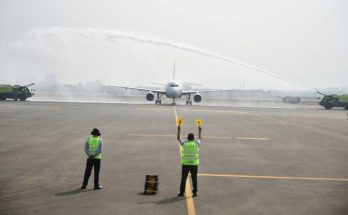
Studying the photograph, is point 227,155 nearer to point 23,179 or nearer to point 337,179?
point 337,179

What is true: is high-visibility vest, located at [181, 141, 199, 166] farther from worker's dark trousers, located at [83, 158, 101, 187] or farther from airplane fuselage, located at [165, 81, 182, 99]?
airplane fuselage, located at [165, 81, 182, 99]

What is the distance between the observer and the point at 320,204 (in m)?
11.1

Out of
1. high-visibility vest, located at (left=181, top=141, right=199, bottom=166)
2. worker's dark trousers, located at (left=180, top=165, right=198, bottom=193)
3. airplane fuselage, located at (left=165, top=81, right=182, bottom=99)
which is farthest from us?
airplane fuselage, located at (left=165, top=81, right=182, bottom=99)

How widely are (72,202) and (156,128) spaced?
20.6 metres

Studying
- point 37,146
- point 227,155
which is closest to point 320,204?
point 227,155

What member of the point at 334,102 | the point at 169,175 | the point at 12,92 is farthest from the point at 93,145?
the point at 334,102

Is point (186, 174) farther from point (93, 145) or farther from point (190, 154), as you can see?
point (93, 145)

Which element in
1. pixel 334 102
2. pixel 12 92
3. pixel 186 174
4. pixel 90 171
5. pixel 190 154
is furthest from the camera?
pixel 334 102

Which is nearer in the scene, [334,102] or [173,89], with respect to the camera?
[173,89]

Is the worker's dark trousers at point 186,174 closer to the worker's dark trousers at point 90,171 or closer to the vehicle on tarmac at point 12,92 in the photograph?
the worker's dark trousers at point 90,171

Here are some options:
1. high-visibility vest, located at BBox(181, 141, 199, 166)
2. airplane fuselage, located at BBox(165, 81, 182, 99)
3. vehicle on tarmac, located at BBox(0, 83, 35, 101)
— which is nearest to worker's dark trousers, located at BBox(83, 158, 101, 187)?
high-visibility vest, located at BBox(181, 141, 199, 166)

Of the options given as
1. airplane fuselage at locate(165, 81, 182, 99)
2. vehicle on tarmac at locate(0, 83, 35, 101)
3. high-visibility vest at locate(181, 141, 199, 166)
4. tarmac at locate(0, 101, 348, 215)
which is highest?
airplane fuselage at locate(165, 81, 182, 99)

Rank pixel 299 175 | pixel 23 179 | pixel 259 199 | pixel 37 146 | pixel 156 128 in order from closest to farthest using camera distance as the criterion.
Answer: pixel 259 199 → pixel 23 179 → pixel 299 175 → pixel 37 146 → pixel 156 128

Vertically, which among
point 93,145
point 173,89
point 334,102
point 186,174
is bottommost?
point 186,174
